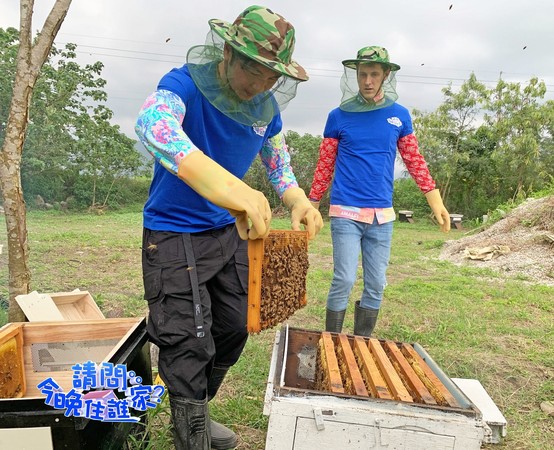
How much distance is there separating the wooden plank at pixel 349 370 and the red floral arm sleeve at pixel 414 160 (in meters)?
1.41

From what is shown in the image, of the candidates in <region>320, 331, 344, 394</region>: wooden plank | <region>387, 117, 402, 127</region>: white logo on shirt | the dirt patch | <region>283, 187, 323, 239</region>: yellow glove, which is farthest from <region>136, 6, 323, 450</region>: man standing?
the dirt patch

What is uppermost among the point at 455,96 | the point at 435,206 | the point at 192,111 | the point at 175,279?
the point at 455,96

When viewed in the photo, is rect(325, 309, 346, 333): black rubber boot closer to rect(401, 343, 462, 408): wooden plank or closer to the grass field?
the grass field

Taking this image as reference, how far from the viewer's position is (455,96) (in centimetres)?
1742

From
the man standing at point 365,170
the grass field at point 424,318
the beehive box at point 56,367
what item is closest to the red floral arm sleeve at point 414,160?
the man standing at point 365,170

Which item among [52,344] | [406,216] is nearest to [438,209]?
[52,344]

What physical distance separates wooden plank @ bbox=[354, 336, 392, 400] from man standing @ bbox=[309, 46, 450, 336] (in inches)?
30.8

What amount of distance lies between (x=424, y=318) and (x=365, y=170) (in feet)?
6.56

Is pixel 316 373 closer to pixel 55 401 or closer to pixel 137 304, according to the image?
pixel 55 401

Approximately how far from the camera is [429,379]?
1876mm

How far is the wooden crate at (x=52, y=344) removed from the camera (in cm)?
202

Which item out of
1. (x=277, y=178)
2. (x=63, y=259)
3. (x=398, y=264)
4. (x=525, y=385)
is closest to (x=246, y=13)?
(x=277, y=178)

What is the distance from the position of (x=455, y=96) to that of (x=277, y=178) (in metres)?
17.3

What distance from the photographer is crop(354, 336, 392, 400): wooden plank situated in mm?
1670
